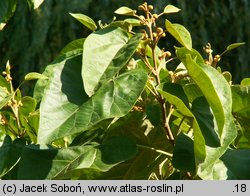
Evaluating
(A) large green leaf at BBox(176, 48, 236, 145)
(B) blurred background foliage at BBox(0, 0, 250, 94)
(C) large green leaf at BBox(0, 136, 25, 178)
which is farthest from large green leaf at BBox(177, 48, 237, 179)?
(B) blurred background foliage at BBox(0, 0, 250, 94)

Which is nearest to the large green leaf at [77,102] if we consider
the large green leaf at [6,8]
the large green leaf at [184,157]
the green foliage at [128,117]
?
the green foliage at [128,117]

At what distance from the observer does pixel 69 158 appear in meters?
0.85

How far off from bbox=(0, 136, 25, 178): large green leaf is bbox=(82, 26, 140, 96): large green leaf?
0.20 meters

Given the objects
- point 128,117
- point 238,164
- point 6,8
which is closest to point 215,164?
point 238,164

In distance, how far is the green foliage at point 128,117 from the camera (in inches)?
31.9

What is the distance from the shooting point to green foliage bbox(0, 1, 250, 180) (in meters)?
0.81

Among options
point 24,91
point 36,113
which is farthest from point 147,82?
point 24,91

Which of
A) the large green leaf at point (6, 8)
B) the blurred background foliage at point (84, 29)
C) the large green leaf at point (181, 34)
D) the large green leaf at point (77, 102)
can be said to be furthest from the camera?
the blurred background foliage at point (84, 29)

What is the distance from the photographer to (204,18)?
166 inches

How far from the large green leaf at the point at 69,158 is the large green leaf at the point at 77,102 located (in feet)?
0.16

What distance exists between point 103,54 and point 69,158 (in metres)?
0.15

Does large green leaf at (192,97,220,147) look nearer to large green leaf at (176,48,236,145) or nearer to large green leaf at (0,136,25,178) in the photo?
large green leaf at (176,48,236,145)

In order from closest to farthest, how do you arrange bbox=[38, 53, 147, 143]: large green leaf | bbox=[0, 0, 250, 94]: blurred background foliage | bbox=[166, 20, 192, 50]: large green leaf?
bbox=[38, 53, 147, 143]: large green leaf
bbox=[166, 20, 192, 50]: large green leaf
bbox=[0, 0, 250, 94]: blurred background foliage

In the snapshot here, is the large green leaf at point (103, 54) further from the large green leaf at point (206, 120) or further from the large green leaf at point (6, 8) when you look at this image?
the large green leaf at point (6, 8)
